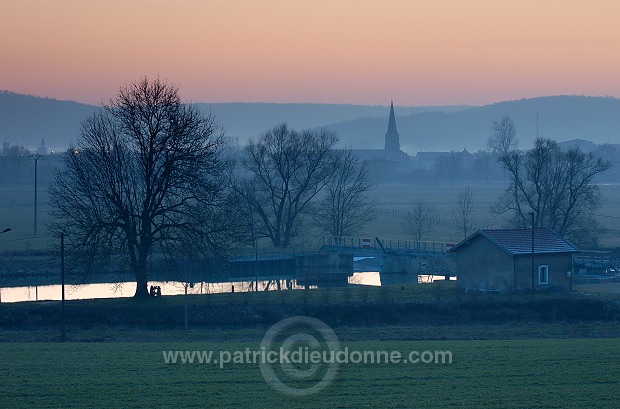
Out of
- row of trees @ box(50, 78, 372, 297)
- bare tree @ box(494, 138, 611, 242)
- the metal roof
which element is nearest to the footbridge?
bare tree @ box(494, 138, 611, 242)

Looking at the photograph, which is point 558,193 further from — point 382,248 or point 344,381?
point 344,381

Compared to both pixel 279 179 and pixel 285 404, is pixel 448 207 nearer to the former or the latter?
pixel 279 179

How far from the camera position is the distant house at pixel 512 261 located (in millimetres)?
47562

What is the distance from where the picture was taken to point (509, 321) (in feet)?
140

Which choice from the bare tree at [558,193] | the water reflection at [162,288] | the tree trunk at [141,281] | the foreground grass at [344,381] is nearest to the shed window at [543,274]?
the water reflection at [162,288]

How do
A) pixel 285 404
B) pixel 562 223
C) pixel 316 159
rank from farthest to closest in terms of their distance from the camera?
pixel 316 159 → pixel 562 223 → pixel 285 404

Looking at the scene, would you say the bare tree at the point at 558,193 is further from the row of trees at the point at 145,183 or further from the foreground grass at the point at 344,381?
the foreground grass at the point at 344,381

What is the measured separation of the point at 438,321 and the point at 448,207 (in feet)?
245

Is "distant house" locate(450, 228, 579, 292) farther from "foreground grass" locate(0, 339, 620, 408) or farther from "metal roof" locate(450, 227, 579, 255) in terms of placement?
"foreground grass" locate(0, 339, 620, 408)

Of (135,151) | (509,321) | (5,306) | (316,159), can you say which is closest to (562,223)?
(316,159)

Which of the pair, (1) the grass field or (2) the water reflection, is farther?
(1) the grass field

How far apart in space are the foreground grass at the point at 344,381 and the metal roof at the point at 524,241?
704 inches

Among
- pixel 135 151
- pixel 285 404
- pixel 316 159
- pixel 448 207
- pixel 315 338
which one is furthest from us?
pixel 448 207

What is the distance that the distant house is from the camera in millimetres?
47562
